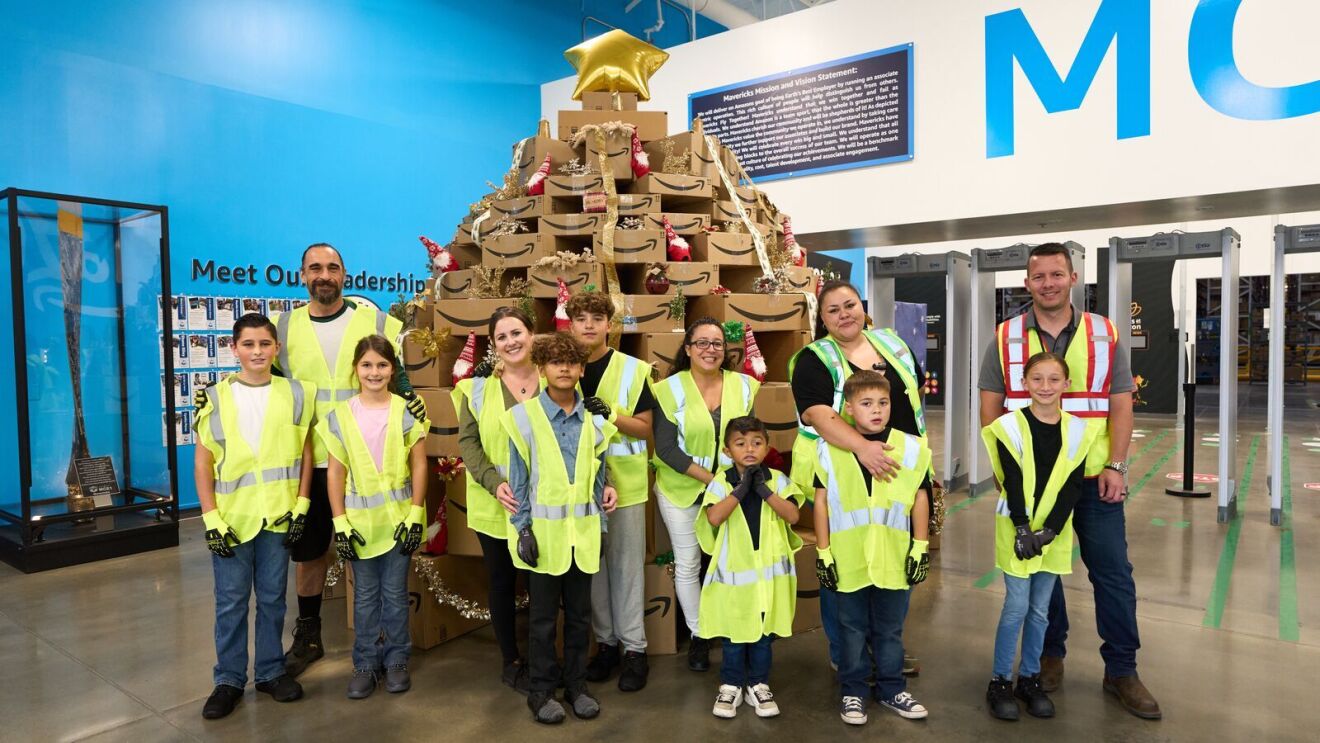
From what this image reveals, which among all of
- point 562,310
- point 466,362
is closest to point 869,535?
point 562,310

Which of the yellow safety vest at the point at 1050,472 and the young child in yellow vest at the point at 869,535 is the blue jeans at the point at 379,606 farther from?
the yellow safety vest at the point at 1050,472

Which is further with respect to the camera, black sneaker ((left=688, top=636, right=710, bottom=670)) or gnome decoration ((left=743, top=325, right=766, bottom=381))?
gnome decoration ((left=743, top=325, right=766, bottom=381))

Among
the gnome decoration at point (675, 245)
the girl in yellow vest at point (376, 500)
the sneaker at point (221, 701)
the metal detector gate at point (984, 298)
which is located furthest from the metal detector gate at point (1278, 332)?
the sneaker at point (221, 701)

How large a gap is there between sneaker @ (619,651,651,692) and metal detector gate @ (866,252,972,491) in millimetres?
5134

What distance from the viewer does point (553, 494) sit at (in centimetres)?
293

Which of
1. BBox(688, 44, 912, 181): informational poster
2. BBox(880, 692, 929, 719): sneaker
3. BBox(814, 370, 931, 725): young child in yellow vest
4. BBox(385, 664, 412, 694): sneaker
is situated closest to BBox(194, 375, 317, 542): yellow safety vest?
BBox(385, 664, 412, 694): sneaker

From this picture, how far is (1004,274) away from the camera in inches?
525

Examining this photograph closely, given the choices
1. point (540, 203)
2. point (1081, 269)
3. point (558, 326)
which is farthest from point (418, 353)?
point (1081, 269)

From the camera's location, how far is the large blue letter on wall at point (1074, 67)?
20.4ft

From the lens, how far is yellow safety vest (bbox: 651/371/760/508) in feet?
10.5

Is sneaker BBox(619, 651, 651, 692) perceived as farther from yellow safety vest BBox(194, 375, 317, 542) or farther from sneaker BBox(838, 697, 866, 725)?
yellow safety vest BBox(194, 375, 317, 542)

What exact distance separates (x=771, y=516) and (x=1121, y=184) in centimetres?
501

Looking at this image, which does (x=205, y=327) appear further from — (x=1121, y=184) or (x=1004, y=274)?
(x=1004, y=274)

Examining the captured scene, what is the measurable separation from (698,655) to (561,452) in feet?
3.71
